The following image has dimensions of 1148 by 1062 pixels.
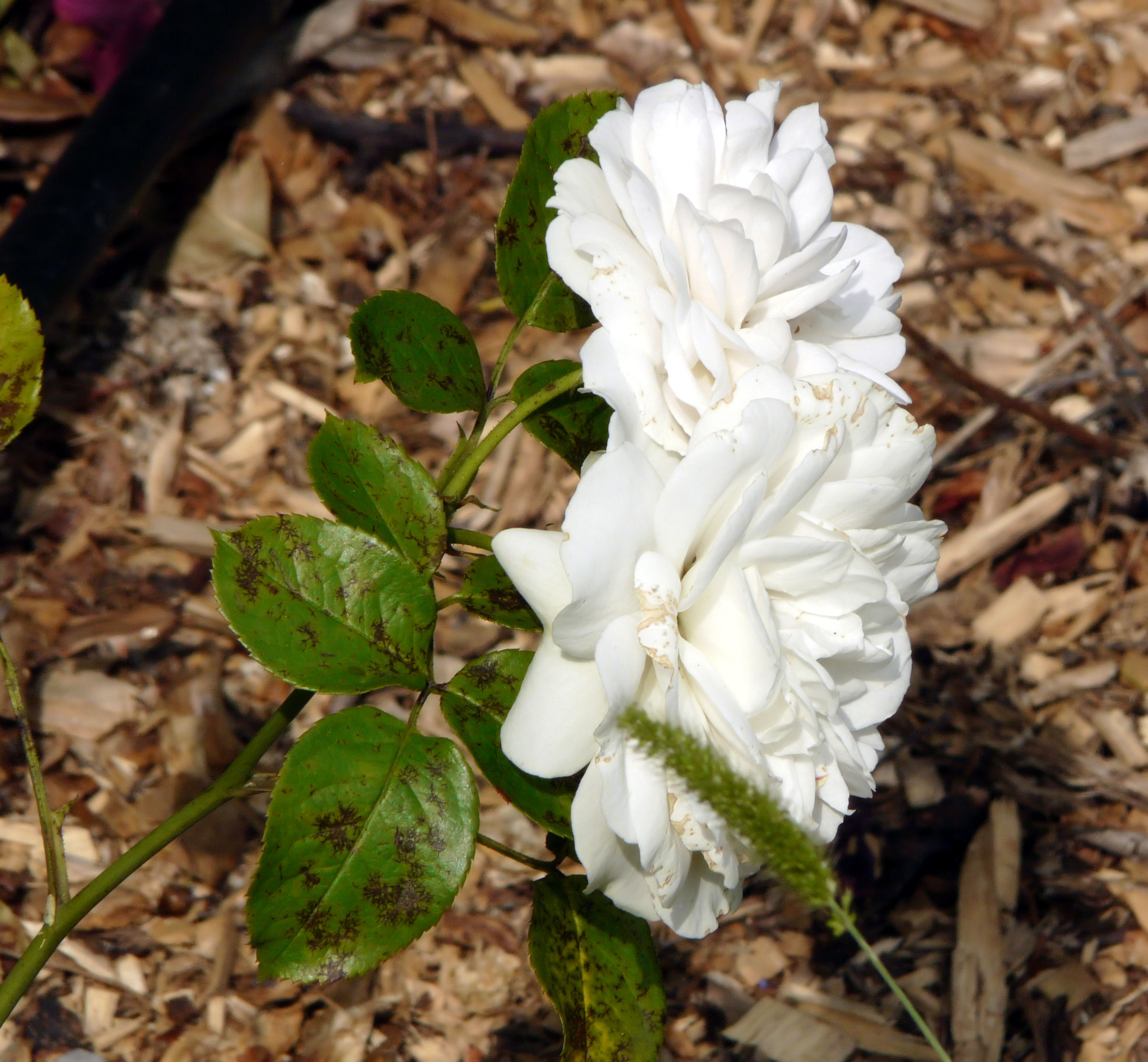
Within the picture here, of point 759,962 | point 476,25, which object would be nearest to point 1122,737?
point 759,962

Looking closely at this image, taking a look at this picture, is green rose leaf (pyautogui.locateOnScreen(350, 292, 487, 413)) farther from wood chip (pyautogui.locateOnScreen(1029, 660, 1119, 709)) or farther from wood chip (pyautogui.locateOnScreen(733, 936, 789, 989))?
wood chip (pyautogui.locateOnScreen(1029, 660, 1119, 709))

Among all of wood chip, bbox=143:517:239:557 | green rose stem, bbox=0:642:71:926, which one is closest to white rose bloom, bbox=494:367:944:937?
green rose stem, bbox=0:642:71:926

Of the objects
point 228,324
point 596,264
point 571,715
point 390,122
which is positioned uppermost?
point 596,264

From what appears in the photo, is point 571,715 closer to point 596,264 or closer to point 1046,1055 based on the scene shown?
point 596,264

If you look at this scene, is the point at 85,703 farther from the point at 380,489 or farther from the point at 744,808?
the point at 744,808

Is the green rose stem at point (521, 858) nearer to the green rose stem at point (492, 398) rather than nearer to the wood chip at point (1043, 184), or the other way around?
the green rose stem at point (492, 398)

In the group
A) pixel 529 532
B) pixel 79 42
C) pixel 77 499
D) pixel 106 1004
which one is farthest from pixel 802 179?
pixel 79 42

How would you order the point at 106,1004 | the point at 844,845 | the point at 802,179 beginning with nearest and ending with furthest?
1. the point at 802,179
2. the point at 106,1004
3. the point at 844,845
